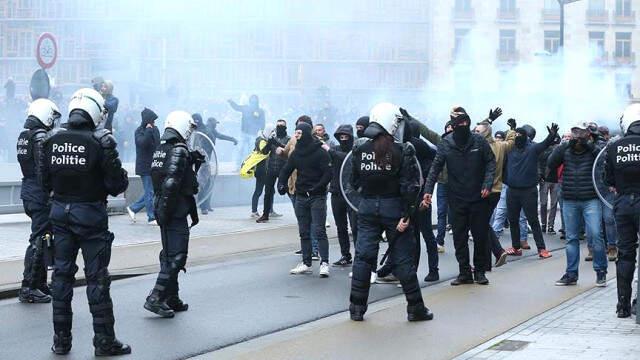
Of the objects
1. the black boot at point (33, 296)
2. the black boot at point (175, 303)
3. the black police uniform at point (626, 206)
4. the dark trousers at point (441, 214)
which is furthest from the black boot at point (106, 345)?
the dark trousers at point (441, 214)

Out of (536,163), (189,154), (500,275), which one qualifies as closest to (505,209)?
(536,163)

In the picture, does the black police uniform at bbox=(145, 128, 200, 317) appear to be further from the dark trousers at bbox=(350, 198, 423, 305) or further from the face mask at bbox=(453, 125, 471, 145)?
the face mask at bbox=(453, 125, 471, 145)

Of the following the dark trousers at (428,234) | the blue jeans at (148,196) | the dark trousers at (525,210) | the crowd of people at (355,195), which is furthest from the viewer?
the blue jeans at (148,196)

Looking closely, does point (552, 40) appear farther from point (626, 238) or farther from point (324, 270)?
point (626, 238)

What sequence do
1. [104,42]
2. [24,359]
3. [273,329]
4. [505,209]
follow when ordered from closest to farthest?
[24,359], [273,329], [505,209], [104,42]

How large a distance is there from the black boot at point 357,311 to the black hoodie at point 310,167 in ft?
10.5

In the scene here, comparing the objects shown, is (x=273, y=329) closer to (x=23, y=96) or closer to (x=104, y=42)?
(x=104, y=42)

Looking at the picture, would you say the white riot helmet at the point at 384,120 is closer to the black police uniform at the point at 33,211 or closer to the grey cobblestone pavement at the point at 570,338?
the grey cobblestone pavement at the point at 570,338

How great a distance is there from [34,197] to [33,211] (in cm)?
12

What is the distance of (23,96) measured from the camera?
35.4 metres

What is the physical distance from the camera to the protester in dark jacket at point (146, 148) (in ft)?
56.9

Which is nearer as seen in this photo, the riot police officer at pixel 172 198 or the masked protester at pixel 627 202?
the riot police officer at pixel 172 198

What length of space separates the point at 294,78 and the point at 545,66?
26.4 feet

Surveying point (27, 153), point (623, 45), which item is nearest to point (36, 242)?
point (27, 153)
